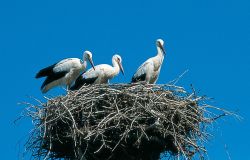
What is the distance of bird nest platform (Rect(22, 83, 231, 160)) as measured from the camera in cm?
1223

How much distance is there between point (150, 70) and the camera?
15.5 m

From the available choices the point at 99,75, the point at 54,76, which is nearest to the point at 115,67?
the point at 99,75

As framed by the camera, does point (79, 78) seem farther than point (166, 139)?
Yes

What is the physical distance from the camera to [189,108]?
12945 millimetres

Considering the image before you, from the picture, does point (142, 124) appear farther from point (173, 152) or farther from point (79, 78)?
point (79, 78)

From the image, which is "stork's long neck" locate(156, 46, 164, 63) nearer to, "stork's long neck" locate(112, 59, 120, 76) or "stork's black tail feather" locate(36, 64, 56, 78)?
"stork's long neck" locate(112, 59, 120, 76)

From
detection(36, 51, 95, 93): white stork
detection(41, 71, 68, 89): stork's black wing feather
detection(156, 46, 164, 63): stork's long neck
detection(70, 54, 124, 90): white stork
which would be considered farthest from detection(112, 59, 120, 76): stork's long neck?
detection(41, 71, 68, 89): stork's black wing feather

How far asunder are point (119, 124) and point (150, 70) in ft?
11.5

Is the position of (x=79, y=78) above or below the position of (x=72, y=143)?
above

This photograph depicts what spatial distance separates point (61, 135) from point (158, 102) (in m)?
1.58

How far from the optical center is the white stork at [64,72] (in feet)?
52.7

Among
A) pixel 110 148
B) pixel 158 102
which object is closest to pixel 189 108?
pixel 158 102

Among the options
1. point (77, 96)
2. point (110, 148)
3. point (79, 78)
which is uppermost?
point (79, 78)

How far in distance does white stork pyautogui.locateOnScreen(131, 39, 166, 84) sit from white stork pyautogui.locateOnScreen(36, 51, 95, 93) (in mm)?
981
